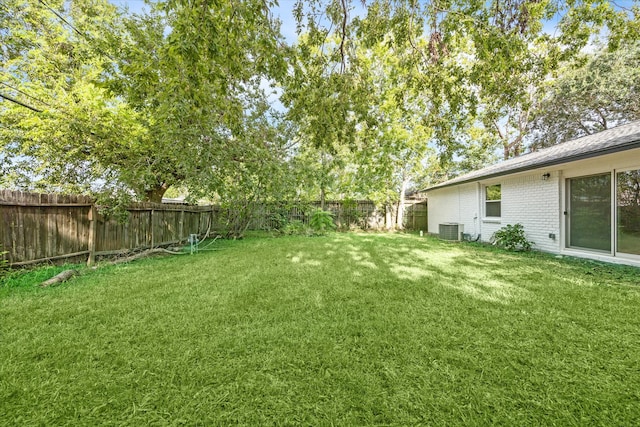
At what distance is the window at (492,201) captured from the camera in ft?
28.0

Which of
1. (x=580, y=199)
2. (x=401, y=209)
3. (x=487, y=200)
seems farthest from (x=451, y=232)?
(x=401, y=209)

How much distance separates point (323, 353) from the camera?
6.79 feet

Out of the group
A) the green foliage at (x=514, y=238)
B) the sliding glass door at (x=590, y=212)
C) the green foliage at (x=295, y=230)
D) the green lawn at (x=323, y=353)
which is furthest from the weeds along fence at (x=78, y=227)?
the sliding glass door at (x=590, y=212)

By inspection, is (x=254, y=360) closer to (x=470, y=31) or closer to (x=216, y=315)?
(x=216, y=315)

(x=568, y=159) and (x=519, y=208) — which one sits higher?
(x=568, y=159)

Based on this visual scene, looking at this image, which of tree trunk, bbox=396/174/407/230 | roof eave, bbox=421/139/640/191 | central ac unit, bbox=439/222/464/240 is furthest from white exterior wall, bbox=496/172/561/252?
tree trunk, bbox=396/174/407/230

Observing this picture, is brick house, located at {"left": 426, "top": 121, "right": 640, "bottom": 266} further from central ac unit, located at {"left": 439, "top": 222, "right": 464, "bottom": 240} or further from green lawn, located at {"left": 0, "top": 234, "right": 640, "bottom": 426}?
green lawn, located at {"left": 0, "top": 234, "right": 640, "bottom": 426}

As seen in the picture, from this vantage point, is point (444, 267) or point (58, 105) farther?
point (58, 105)

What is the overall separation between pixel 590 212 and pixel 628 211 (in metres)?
0.67

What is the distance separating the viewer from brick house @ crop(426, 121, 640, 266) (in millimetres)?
4957

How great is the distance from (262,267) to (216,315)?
2.28 metres

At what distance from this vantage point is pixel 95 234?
17.9 feet

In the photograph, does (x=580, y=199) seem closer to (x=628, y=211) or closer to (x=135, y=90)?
(x=628, y=211)

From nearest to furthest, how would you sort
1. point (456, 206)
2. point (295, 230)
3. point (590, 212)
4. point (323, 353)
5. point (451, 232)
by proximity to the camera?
point (323, 353), point (590, 212), point (451, 232), point (456, 206), point (295, 230)
